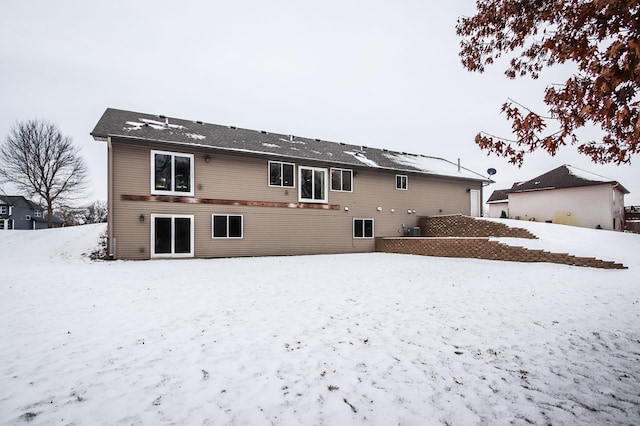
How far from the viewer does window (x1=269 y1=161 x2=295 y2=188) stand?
15086mm

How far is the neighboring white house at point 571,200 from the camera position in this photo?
71.8 feet

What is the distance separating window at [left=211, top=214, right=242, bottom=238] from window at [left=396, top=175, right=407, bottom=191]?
1006 centimetres

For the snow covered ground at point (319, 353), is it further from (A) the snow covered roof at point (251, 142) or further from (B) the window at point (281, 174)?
(B) the window at point (281, 174)

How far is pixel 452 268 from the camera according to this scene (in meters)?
10.3

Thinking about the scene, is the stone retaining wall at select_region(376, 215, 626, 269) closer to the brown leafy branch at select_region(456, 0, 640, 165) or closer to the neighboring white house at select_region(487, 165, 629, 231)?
the brown leafy branch at select_region(456, 0, 640, 165)

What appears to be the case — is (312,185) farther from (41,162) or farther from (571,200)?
(41,162)

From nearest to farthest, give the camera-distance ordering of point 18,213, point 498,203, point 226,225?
point 226,225, point 498,203, point 18,213

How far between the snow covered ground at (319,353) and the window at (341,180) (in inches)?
393

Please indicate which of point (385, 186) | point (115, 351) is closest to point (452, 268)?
point (385, 186)

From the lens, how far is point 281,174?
602 inches

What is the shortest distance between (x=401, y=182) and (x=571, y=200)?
51.1 feet

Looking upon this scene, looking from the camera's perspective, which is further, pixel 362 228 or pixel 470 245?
pixel 362 228

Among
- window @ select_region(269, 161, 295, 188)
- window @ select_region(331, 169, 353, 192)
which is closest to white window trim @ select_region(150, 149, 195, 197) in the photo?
window @ select_region(269, 161, 295, 188)

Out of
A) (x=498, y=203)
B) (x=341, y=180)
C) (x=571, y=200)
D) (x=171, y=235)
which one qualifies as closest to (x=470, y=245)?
(x=341, y=180)
